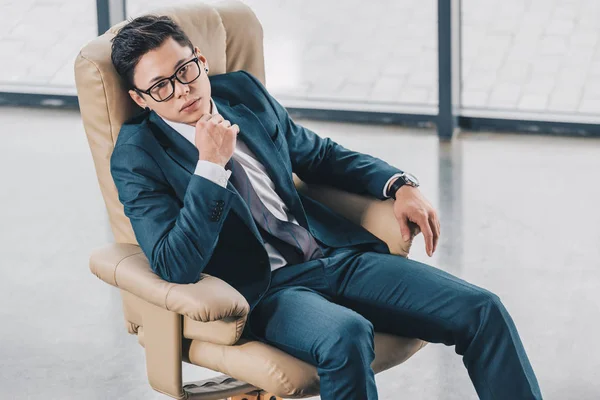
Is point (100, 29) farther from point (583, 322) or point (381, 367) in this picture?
point (381, 367)

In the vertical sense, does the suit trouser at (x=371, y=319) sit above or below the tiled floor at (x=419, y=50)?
above

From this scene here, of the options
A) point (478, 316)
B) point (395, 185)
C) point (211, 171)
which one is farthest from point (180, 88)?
point (478, 316)

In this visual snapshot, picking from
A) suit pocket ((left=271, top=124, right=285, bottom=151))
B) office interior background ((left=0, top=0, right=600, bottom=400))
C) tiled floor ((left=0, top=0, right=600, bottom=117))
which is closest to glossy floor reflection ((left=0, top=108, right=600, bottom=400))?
office interior background ((left=0, top=0, right=600, bottom=400))

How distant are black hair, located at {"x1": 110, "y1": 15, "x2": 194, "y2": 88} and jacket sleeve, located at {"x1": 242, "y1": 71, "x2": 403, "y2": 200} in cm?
36

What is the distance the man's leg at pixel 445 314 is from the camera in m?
2.60

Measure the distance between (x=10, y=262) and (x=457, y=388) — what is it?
6.04 ft

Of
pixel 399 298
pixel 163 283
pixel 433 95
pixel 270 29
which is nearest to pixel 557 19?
pixel 433 95

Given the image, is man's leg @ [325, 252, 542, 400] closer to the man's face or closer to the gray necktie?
the gray necktie

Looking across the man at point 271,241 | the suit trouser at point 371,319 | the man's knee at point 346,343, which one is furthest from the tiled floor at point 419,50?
the man's knee at point 346,343

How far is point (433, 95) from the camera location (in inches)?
221

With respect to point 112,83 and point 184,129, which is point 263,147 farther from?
point 112,83

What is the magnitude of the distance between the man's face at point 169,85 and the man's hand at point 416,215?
0.55 meters

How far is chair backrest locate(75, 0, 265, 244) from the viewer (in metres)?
2.71

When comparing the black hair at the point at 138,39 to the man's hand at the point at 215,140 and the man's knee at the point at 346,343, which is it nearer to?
the man's hand at the point at 215,140
